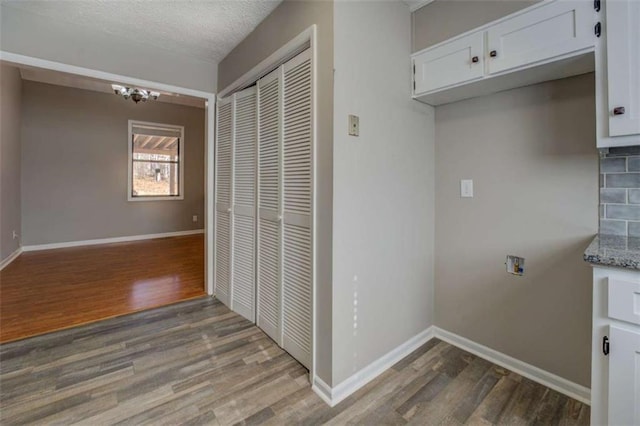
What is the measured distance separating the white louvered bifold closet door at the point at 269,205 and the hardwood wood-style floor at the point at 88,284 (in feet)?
4.13

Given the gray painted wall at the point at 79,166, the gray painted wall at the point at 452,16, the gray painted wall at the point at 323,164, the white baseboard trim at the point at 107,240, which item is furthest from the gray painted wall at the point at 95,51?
the white baseboard trim at the point at 107,240

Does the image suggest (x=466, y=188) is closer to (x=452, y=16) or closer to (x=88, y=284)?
(x=452, y=16)

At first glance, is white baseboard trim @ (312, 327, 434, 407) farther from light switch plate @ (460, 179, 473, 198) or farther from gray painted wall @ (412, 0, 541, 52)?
gray painted wall @ (412, 0, 541, 52)

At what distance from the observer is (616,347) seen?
1.08 meters

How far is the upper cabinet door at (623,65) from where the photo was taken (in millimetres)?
1204

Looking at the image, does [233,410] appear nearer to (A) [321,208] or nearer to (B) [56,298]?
(A) [321,208]

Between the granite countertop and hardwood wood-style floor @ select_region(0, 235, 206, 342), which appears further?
hardwood wood-style floor @ select_region(0, 235, 206, 342)

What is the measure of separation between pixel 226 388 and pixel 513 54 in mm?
2528

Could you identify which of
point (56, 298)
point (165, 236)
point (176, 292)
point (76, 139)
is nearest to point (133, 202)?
point (165, 236)

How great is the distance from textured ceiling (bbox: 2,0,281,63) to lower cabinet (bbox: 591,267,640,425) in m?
2.46

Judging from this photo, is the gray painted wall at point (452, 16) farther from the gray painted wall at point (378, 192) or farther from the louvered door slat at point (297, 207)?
the louvered door slat at point (297, 207)

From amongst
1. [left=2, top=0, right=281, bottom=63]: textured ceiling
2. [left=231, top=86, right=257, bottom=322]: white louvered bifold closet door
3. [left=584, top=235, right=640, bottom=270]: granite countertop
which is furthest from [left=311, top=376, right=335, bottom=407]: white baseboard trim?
[left=2, top=0, right=281, bottom=63]: textured ceiling

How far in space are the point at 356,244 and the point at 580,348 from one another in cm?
139

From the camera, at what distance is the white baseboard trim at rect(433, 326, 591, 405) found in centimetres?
162
